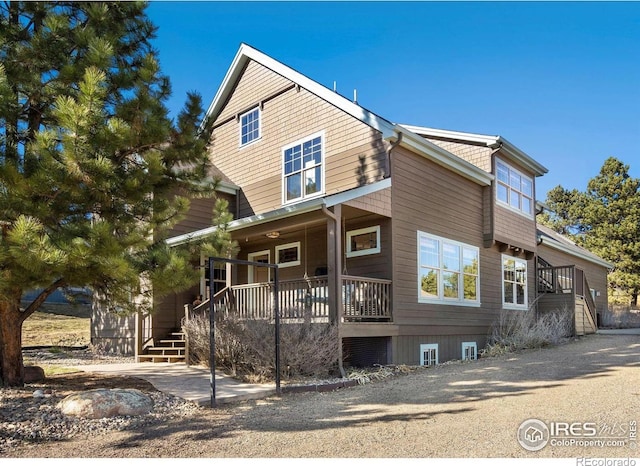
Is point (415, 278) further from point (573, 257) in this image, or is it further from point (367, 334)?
point (573, 257)

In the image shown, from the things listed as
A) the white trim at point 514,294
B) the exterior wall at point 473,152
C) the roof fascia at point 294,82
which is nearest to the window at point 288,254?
the roof fascia at point 294,82

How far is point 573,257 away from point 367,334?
17484 mm

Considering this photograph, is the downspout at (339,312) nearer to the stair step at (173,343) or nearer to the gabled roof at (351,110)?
the gabled roof at (351,110)

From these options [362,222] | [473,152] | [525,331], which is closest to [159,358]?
[362,222]

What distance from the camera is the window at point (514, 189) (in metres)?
16.4

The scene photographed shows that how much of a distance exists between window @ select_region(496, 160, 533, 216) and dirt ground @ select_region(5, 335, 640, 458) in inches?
293

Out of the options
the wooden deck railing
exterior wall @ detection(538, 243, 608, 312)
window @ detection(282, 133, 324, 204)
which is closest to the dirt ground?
the wooden deck railing

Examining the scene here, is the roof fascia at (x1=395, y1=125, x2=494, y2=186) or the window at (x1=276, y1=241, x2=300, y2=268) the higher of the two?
the roof fascia at (x1=395, y1=125, x2=494, y2=186)

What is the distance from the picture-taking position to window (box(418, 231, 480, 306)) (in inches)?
539

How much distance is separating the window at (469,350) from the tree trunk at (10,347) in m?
10.7

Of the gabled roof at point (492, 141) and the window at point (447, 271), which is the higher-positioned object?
the gabled roof at point (492, 141)

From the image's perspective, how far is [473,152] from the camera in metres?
16.3

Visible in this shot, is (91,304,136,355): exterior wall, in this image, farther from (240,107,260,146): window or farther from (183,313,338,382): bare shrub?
(240,107,260,146): window

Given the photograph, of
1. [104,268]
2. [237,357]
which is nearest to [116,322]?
[237,357]
